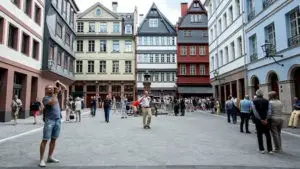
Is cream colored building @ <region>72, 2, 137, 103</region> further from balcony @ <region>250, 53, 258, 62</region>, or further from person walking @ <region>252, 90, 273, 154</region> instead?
person walking @ <region>252, 90, 273, 154</region>

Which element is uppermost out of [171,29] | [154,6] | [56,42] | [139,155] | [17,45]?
[154,6]

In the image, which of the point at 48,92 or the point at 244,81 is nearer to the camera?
the point at 48,92

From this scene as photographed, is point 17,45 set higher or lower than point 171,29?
lower

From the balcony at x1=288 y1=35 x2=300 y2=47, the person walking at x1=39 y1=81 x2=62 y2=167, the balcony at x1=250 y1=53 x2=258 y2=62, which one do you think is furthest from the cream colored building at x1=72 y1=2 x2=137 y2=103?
the person walking at x1=39 y1=81 x2=62 y2=167

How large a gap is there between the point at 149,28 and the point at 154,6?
4.17 metres

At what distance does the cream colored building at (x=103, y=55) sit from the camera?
153 ft

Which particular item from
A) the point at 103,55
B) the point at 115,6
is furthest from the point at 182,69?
the point at 115,6

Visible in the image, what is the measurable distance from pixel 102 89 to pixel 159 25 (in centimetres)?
1463

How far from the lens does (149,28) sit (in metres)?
47.3

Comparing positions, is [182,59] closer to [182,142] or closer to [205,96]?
[205,96]

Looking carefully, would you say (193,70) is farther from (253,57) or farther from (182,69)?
(253,57)

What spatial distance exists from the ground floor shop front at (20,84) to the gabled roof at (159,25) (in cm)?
2152

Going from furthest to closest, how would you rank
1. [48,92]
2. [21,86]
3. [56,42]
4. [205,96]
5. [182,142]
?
[205,96] → [56,42] → [21,86] → [182,142] → [48,92]

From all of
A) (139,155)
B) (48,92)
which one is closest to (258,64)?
(139,155)
